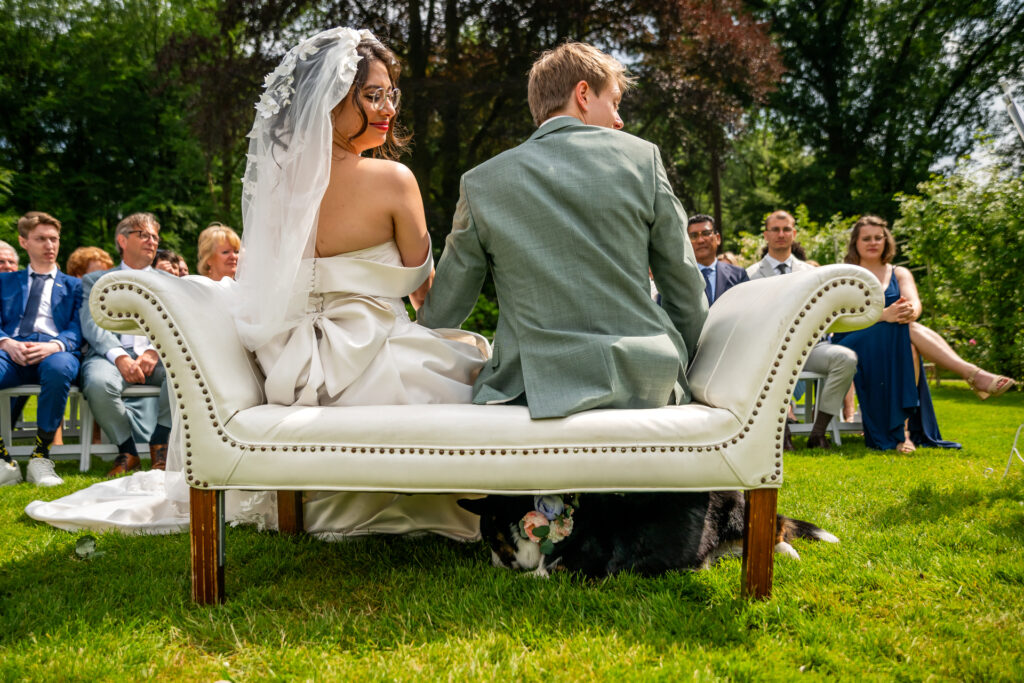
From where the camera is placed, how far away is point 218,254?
5246 millimetres

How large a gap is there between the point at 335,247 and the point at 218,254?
107 inches

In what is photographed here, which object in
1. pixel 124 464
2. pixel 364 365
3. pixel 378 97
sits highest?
pixel 378 97

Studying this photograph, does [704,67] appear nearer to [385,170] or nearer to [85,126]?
[385,170]

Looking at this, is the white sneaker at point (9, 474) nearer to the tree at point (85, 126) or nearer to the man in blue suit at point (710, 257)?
the man in blue suit at point (710, 257)

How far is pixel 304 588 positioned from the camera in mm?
2693

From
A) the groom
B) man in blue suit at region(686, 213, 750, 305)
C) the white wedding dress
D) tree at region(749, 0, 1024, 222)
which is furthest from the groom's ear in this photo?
tree at region(749, 0, 1024, 222)

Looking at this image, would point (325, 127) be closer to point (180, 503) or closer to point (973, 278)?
point (180, 503)

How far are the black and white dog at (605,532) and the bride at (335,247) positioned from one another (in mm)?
578

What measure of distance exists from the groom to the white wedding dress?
30cm

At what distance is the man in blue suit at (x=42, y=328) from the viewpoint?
5.23m

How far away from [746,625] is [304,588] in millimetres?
1587

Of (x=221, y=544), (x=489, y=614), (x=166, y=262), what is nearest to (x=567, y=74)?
(x=489, y=614)

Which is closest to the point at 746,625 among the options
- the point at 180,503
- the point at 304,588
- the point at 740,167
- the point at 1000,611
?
the point at 1000,611

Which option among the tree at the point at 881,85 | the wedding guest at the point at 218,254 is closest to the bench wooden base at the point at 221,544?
the wedding guest at the point at 218,254
